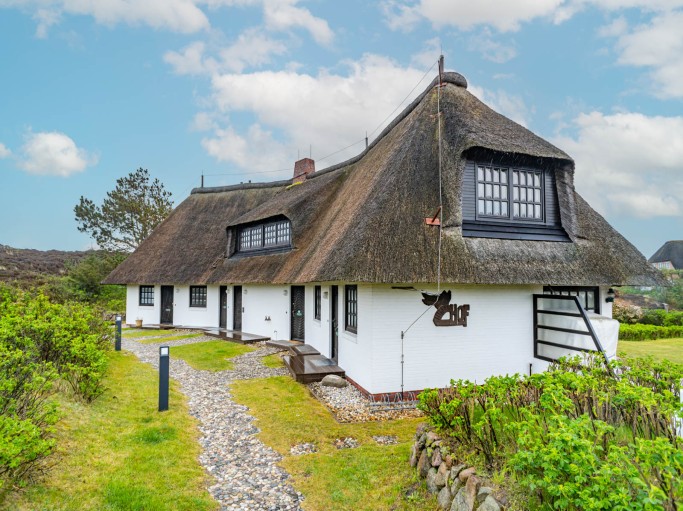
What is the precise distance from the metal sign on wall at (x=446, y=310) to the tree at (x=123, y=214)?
30.5 meters

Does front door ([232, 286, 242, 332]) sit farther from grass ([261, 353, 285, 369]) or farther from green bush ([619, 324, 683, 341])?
green bush ([619, 324, 683, 341])

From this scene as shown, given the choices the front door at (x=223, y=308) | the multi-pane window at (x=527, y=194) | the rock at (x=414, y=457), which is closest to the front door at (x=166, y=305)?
the front door at (x=223, y=308)

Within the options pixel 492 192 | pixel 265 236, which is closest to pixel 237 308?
pixel 265 236

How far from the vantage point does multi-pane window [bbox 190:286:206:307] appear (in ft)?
64.2

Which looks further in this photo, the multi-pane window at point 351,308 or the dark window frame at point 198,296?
the dark window frame at point 198,296

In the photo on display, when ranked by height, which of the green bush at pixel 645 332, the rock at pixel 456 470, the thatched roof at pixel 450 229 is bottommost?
the green bush at pixel 645 332

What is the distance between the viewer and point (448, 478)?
3.85 meters

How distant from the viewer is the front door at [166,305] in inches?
800

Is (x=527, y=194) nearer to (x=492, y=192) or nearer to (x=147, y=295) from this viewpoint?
(x=492, y=192)

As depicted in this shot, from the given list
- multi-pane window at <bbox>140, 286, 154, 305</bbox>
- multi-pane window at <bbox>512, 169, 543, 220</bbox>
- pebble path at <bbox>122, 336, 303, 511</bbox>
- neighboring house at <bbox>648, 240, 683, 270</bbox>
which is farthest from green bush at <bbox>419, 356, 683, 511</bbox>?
neighboring house at <bbox>648, 240, 683, 270</bbox>

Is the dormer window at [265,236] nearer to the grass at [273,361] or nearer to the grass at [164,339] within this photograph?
the grass at [273,361]

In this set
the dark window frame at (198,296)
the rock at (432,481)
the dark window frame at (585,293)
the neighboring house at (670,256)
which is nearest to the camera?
the rock at (432,481)

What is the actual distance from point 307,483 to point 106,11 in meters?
13.5

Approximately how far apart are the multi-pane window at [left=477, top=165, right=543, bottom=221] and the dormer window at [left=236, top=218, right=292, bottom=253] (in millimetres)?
7989
